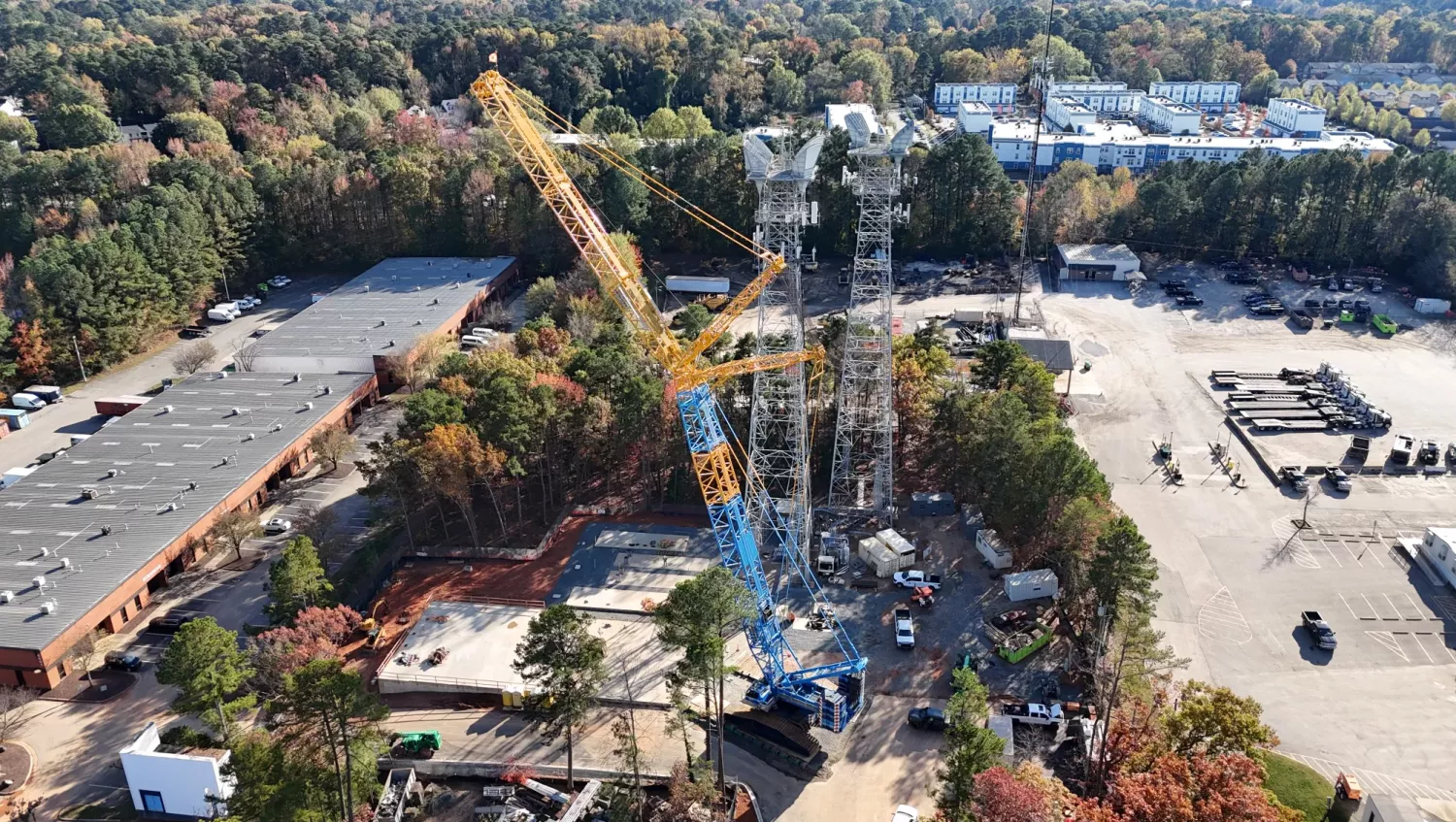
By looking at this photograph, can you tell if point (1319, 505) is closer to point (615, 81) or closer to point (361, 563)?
point (361, 563)

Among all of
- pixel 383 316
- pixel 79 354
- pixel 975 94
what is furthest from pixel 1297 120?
pixel 79 354

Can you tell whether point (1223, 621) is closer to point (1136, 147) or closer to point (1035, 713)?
point (1035, 713)

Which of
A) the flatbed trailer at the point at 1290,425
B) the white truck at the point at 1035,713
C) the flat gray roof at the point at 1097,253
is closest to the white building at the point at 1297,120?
the flat gray roof at the point at 1097,253

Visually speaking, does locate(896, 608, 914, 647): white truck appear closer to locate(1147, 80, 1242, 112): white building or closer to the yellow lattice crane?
the yellow lattice crane

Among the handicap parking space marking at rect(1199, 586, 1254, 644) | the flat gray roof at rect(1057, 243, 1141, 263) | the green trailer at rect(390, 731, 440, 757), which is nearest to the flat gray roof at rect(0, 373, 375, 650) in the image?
the green trailer at rect(390, 731, 440, 757)

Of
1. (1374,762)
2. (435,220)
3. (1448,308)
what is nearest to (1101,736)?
(1374,762)
